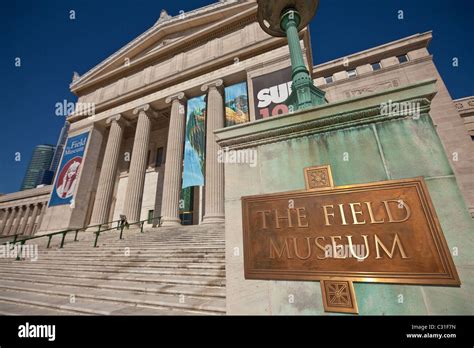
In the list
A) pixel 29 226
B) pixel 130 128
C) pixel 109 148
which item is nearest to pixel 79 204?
pixel 109 148

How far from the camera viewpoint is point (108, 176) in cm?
1867

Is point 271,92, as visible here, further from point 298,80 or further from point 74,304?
point 74,304

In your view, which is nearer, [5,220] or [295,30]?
[295,30]

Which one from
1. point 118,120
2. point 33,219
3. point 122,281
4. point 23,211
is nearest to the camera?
point 122,281

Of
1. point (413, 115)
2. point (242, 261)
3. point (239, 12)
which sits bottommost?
point (242, 261)

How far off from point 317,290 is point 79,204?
2226 centimetres

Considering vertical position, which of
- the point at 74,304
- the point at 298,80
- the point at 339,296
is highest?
the point at 298,80

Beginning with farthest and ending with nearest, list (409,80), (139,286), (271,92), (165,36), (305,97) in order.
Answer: (165,36), (409,80), (271,92), (139,286), (305,97)

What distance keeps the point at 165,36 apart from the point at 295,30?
79.1ft

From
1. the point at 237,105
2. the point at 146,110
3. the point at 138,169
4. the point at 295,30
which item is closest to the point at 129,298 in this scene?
the point at 295,30

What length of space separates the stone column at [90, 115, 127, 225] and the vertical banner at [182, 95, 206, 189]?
28.7 feet

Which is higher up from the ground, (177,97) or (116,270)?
(177,97)
